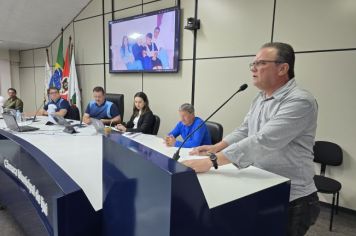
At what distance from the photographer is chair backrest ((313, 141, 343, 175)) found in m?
2.41

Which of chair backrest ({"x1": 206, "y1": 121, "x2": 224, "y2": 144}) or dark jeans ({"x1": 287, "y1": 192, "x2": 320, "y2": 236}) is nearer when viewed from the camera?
dark jeans ({"x1": 287, "y1": 192, "x2": 320, "y2": 236})

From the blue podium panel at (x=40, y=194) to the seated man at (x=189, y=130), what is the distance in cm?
94

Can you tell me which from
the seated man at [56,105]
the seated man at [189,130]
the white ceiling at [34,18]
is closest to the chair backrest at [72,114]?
the seated man at [56,105]

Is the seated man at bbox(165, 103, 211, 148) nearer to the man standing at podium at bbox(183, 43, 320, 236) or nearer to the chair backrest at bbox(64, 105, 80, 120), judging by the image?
the man standing at podium at bbox(183, 43, 320, 236)

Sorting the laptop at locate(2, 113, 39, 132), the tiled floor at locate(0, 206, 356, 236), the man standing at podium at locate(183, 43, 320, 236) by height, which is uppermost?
the man standing at podium at locate(183, 43, 320, 236)

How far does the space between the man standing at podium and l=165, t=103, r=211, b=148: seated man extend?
0.99 metres

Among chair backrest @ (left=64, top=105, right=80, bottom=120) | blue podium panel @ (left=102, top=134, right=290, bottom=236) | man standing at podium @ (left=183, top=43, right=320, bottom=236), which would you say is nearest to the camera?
blue podium panel @ (left=102, top=134, right=290, bottom=236)

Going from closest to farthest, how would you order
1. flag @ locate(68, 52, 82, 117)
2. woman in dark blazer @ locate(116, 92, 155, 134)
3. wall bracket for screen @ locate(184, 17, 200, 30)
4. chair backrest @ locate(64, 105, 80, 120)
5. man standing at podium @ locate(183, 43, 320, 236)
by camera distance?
1. man standing at podium @ locate(183, 43, 320, 236)
2. woman in dark blazer @ locate(116, 92, 155, 134)
3. wall bracket for screen @ locate(184, 17, 200, 30)
4. chair backrest @ locate(64, 105, 80, 120)
5. flag @ locate(68, 52, 82, 117)

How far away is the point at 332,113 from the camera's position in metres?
2.48

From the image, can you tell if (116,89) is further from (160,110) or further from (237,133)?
(237,133)

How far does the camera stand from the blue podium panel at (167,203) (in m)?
0.64

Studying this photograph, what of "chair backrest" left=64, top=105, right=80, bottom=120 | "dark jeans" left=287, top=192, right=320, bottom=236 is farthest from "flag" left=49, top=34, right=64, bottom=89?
"dark jeans" left=287, top=192, right=320, bottom=236

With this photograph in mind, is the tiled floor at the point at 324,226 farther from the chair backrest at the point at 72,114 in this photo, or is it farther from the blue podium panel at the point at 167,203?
the chair backrest at the point at 72,114

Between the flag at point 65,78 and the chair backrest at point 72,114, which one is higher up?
the flag at point 65,78
